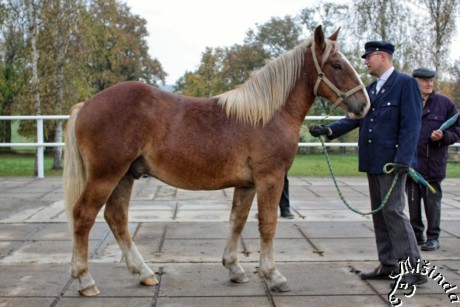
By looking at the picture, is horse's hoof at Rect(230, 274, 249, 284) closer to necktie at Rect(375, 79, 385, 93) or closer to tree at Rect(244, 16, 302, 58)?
necktie at Rect(375, 79, 385, 93)

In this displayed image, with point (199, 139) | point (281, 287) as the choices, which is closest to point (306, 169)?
point (281, 287)

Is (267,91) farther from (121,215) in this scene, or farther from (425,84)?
(425,84)

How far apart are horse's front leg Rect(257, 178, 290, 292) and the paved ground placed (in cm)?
11

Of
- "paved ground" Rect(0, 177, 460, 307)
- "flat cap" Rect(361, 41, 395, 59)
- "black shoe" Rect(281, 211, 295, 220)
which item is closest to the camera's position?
"paved ground" Rect(0, 177, 460, 307)

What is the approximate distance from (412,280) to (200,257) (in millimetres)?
2045

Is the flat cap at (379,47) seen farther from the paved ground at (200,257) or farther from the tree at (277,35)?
the tree at (277,35)

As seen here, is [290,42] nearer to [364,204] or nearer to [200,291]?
[364,204]

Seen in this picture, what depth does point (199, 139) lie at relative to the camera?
4090mm

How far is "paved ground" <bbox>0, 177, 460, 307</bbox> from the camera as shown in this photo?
13.0ft

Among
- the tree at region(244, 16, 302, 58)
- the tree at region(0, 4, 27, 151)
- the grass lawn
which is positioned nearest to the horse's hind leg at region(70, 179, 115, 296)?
the grass lawn

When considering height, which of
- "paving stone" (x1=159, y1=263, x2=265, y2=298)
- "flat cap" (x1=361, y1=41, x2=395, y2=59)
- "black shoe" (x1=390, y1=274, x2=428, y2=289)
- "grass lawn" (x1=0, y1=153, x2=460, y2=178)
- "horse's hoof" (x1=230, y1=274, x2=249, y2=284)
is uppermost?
"flat cap" (x1=361, y1=41, x2=395, y2=59)

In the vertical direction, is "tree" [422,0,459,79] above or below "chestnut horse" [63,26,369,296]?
above

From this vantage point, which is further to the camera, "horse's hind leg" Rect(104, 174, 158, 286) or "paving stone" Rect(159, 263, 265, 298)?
"horse's hind leg" Rect(104, 174, 158, 286)

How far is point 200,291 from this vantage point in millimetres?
4090
